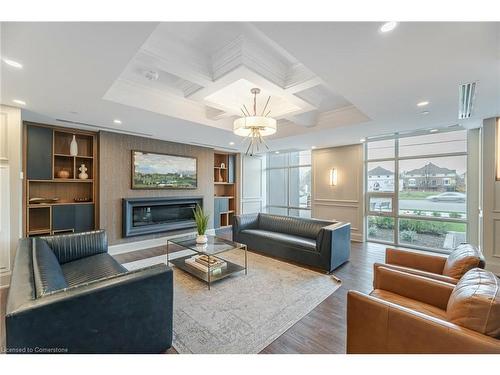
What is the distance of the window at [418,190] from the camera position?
4.33 metres

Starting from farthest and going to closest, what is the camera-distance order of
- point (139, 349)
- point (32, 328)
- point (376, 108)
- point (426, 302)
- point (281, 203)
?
point (281, 203) < point (376, 108) < point (426, 302) < point (139, 349) < point (32, 328)

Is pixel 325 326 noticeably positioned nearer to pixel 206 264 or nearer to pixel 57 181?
pixel 206 264

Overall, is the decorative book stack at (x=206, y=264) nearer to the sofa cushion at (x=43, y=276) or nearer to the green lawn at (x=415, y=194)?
the sofa cushion at (x=43, y=276)

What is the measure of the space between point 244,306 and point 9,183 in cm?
354

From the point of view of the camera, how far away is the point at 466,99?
2.61 metres

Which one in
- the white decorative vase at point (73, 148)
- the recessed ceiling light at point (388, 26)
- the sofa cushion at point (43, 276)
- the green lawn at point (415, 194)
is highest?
the recessed ceiling light at point (388, 26)

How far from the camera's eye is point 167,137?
189 inches

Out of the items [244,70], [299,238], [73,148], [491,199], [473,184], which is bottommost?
[299,238]

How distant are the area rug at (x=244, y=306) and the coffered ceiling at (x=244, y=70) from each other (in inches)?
94.9

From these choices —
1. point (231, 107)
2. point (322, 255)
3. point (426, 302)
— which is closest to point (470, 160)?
point (322, 255)

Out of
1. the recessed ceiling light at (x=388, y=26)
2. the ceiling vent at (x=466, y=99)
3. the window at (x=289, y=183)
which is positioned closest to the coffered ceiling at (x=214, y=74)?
the recessed ceiling light at (x=388, y=26)

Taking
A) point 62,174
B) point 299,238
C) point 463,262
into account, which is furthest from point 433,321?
point 62,174

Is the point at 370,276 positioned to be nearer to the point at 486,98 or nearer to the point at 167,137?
the point at 486,98
